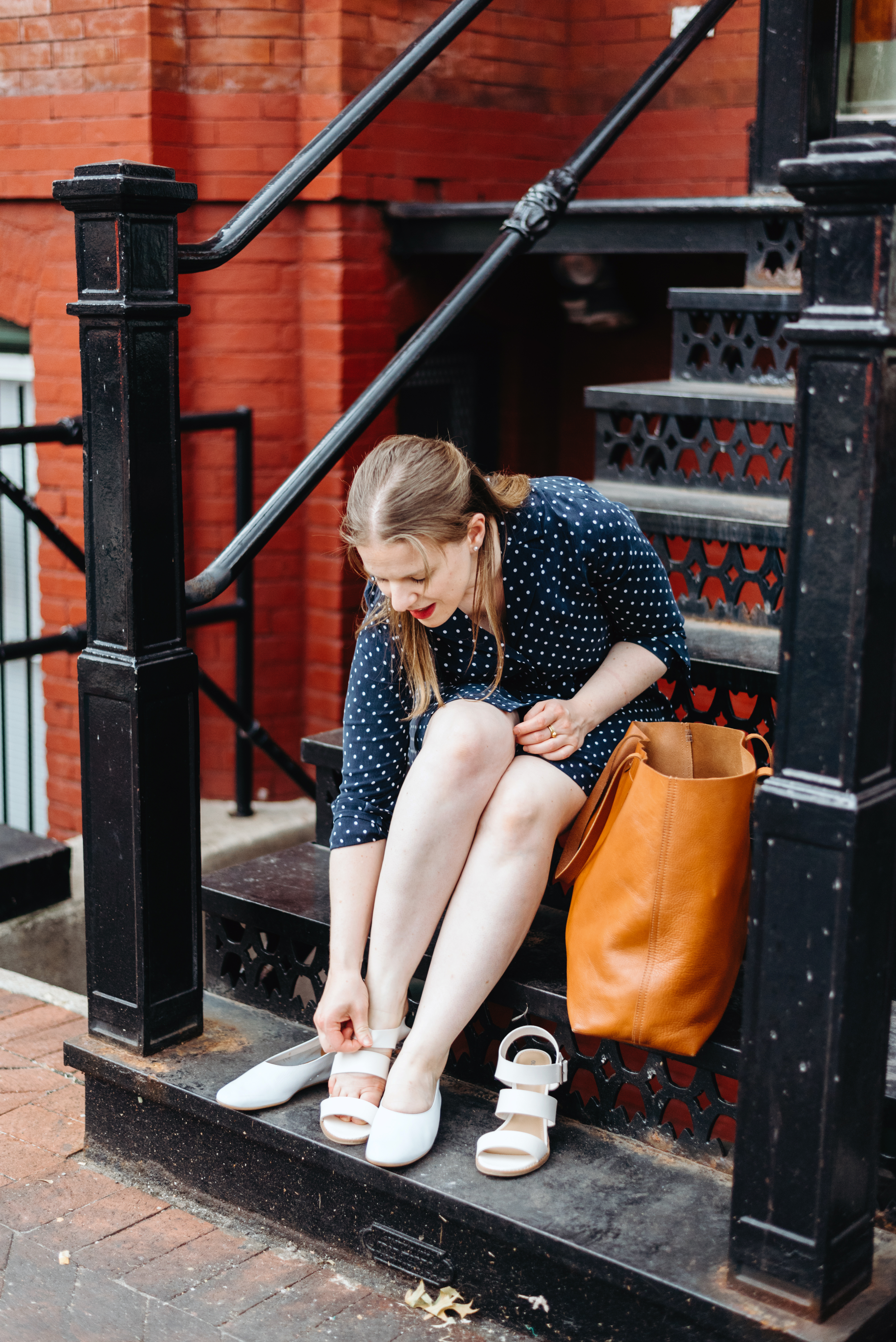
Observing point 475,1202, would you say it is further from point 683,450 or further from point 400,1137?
point 683,450

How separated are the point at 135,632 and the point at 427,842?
1.99 feet

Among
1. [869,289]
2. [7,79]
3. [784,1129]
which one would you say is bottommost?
[784,1129]

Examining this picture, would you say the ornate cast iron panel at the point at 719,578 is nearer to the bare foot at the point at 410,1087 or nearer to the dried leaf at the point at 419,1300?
the bare foot at the point at 410,1087

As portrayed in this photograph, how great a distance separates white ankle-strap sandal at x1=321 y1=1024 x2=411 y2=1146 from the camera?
2.19 m

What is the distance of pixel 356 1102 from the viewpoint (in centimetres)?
221

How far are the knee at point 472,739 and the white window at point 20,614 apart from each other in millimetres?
2647

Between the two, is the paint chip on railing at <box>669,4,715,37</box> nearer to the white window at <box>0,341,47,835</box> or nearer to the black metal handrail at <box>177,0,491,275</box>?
the black metal handrail at <box>177,0,491,275</box>

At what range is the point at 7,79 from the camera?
4.28 m

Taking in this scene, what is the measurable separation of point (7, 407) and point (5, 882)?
1.86 meters

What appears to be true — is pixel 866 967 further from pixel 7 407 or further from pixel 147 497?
pixel 7 407

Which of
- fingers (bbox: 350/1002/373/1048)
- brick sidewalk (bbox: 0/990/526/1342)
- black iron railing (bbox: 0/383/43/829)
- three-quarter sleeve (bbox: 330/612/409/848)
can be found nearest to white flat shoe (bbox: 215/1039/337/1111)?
fingers (bbox: 350/1002/373/1048)

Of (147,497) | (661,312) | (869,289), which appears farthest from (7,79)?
(869,289)

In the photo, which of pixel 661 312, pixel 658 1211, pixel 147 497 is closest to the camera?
pixel 658 1211

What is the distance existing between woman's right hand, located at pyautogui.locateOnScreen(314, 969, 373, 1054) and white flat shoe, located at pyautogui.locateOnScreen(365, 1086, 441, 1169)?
12 cm
